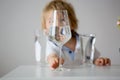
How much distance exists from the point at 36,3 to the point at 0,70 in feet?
2.46

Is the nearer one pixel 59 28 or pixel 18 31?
pixel 59 28

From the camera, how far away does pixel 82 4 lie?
207 centimetres

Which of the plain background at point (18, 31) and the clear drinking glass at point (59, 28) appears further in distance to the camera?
the plain background at point (18, 31)

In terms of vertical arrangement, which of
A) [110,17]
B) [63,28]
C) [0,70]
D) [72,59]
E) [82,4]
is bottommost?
[0,70]

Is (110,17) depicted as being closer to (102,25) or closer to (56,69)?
(102,25)

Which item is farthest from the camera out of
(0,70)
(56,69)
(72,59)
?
(0,70)

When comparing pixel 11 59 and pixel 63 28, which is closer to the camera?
pixel 63 28

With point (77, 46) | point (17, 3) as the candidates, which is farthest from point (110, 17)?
point (77, 46)

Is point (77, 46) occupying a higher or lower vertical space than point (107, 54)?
higher

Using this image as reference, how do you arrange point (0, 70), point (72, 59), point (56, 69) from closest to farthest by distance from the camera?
1. point (56, 69)
2. point (72, 59)
3. point (0, 70)

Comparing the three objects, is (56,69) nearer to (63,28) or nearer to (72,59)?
(63,28)

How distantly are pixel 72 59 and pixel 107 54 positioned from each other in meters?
1.41

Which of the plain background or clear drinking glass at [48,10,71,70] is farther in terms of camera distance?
the plain background

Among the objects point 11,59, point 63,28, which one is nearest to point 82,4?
point 11,59
